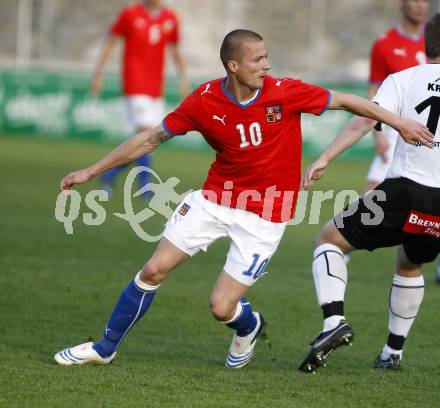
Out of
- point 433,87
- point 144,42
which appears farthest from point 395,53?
point 144,42

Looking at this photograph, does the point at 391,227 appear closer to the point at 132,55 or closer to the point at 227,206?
the point at 227,206

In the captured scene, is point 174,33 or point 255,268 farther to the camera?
point 174,33

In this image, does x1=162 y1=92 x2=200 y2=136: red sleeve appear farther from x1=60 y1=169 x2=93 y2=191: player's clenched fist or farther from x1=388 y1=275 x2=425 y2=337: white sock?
x1=388 y1=275 x2=425 y2=337: white sock

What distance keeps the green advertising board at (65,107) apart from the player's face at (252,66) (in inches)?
669

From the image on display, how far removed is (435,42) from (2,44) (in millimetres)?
21733

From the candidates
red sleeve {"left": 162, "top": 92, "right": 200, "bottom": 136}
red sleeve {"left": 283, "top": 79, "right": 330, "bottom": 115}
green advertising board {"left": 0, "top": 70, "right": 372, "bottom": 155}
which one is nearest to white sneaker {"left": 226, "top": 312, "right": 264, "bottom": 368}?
red sleeve {"left": 162, "top": 92, "right": 200, "bottom": 136}

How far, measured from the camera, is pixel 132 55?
14.5 meters

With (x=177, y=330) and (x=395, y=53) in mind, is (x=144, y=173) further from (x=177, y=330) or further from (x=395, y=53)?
(x=177, y=330)

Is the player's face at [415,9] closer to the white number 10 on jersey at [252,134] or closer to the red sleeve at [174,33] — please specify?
the white number 10 on jersey at [252,134]

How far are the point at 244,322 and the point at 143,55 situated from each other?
30.0 ft

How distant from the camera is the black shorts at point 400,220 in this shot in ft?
18.0

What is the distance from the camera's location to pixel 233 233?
5730 millimetres

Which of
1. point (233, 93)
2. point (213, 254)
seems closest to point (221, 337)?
point (233, 93)

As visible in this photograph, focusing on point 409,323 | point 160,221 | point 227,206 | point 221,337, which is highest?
point 227,206
